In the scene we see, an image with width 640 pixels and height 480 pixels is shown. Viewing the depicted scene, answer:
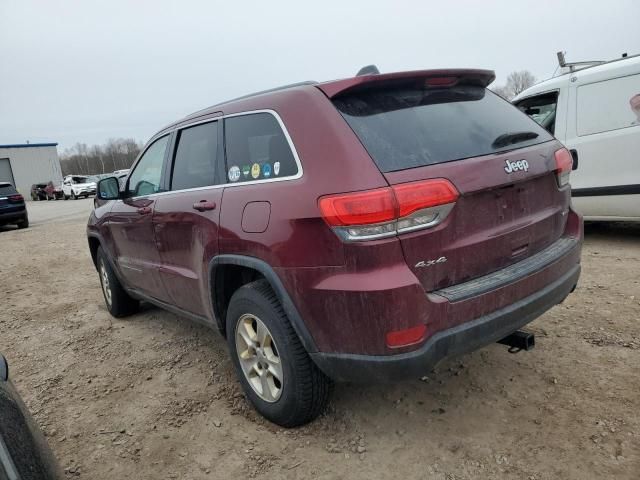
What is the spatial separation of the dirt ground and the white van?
→ 152 cm

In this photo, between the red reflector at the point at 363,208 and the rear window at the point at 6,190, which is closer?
the red reflector at the point at 363,208

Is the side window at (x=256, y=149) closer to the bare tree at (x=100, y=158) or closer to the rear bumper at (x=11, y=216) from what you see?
the rear bumper at (x=11, y=216)

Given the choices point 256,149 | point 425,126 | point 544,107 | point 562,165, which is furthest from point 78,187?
point 562,165

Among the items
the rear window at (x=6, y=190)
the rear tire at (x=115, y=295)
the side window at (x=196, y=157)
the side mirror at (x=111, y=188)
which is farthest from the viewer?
the rear window at (x=6, y=190)

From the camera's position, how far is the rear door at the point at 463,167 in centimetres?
213

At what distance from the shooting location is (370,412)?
2.76 meters

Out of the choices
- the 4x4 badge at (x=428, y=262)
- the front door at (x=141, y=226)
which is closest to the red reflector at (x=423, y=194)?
the 4x4 badge at (x=428, y=262)

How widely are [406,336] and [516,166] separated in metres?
1.01

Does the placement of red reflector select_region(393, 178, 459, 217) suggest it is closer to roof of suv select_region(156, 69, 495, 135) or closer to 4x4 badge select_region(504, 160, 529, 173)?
4x4 badge select_region(504, 160, 529, 173)

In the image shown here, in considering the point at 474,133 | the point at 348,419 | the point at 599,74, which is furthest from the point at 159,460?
the point at 599,74

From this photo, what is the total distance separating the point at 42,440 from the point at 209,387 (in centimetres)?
148

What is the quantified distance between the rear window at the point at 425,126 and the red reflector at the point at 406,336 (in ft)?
2.23

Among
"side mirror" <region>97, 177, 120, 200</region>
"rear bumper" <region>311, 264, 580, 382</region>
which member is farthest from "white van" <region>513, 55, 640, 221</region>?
"side mirror" <region>97, 177, 120, 200</region>

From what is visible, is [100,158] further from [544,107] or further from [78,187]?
[544,107]
